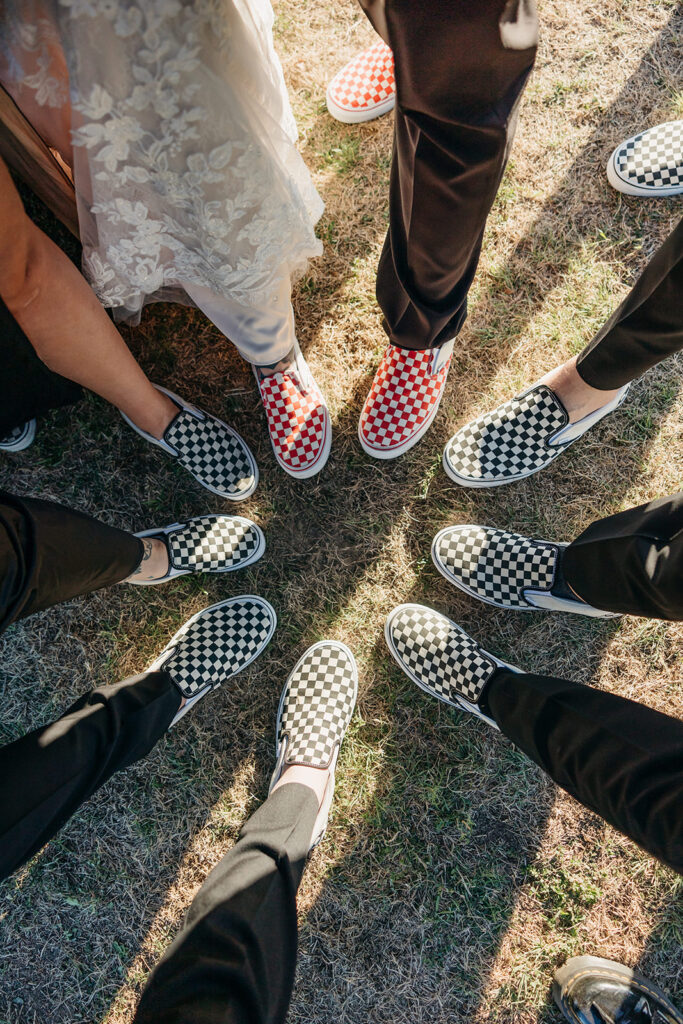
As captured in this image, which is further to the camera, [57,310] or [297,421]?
[297,421]

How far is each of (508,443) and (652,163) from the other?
110 centimetres

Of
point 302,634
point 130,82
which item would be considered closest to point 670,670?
point 302,634

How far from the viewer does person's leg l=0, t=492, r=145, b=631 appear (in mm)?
1226

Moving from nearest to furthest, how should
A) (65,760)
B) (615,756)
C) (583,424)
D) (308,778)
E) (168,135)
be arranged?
(168,135)
(615,756)
(65,760)
(308,778)
(583,424)

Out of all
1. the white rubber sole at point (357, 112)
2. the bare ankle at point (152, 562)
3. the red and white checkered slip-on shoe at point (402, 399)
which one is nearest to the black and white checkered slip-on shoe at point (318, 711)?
the bare ankle at point (152, 562)

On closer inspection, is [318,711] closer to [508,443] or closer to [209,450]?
[209,450]

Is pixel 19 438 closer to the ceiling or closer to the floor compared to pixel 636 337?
closer to the floor

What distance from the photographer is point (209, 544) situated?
6.40ft

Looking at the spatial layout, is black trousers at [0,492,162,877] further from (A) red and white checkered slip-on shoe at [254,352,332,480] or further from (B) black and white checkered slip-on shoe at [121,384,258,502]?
(A) red and white checkered slip-on shoe at [254,352,332,480]

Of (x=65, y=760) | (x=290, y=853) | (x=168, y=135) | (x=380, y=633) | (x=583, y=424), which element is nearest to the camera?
(x=168, y=135)

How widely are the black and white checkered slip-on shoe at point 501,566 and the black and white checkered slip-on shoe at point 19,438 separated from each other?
54.9 inches

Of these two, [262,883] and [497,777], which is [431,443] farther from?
[262,883]

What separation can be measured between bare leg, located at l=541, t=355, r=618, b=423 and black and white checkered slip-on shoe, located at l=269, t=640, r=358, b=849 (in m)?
1.05

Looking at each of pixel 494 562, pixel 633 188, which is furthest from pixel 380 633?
pixel 633 188
